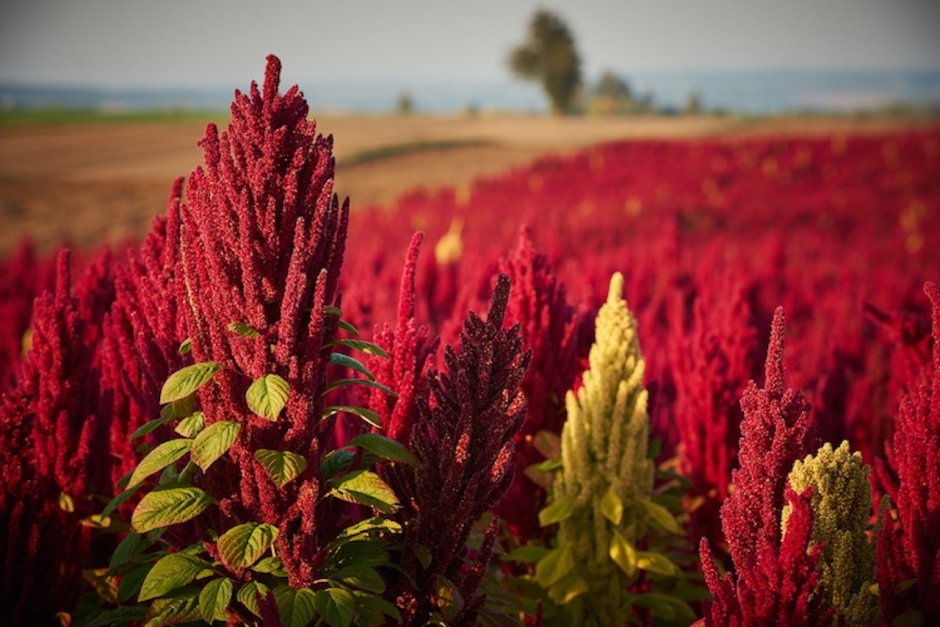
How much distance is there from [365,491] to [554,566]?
2.74 feet

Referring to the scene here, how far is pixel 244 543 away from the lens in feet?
4.28

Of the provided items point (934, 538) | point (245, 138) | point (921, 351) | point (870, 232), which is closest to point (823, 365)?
point (921, 351)

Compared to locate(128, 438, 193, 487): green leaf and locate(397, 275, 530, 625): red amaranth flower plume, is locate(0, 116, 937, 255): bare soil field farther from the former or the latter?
locate(397, 275, 530, 625): red amaranth flower plume

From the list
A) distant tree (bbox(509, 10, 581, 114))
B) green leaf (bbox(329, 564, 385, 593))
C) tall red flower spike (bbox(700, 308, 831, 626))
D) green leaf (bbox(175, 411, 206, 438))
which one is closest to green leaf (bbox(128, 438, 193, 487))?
green leaf (bbox(175, 411, 206, 438))

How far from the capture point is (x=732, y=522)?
1.33 meters

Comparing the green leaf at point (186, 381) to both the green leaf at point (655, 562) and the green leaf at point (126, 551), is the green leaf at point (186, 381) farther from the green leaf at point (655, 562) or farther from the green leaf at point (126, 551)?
the green leaf at point (655, 562)

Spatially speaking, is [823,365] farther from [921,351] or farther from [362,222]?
[362,222]

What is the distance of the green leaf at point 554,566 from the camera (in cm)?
199

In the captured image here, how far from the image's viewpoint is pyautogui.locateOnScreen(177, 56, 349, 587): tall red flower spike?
133 centimetres

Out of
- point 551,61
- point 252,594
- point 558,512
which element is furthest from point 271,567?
point 551,61

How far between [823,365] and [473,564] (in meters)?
2.91

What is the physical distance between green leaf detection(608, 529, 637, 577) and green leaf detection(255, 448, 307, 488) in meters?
1.01

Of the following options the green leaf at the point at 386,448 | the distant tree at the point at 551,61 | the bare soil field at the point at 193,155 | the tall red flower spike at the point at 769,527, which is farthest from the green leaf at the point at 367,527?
the distant tree at the point at 551,61

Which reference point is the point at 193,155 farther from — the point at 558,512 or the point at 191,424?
the point at 191,424
